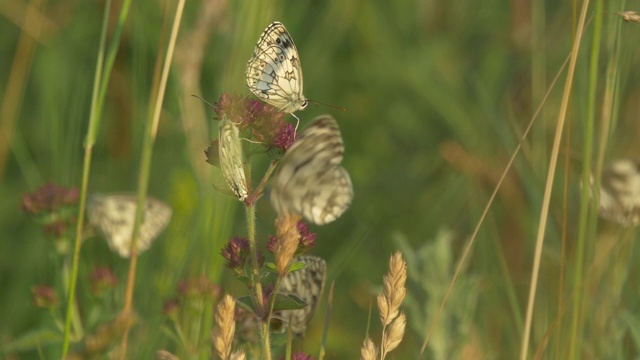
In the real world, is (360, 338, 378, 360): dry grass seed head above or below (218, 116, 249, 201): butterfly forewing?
below

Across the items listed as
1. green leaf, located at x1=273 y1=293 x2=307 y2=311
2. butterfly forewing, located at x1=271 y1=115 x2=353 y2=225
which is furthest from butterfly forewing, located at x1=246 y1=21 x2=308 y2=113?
green leaf, located at x1=273 y1=293 x2=307 y2=311

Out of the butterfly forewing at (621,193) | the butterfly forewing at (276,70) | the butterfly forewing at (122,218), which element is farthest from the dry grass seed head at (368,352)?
the butterfly forewing at (122,218)

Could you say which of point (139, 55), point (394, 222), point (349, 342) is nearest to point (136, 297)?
point (139, 55)

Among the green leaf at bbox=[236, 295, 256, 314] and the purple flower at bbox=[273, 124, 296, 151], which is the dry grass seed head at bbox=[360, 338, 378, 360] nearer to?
the green leaf at bbox=[236, 295, 256, 314]

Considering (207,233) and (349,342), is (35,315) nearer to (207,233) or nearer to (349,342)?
(349,342)

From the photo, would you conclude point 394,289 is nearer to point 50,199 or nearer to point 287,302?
point 287,302

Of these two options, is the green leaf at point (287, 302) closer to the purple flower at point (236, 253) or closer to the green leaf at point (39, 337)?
the purple flower at point (236, 253)
